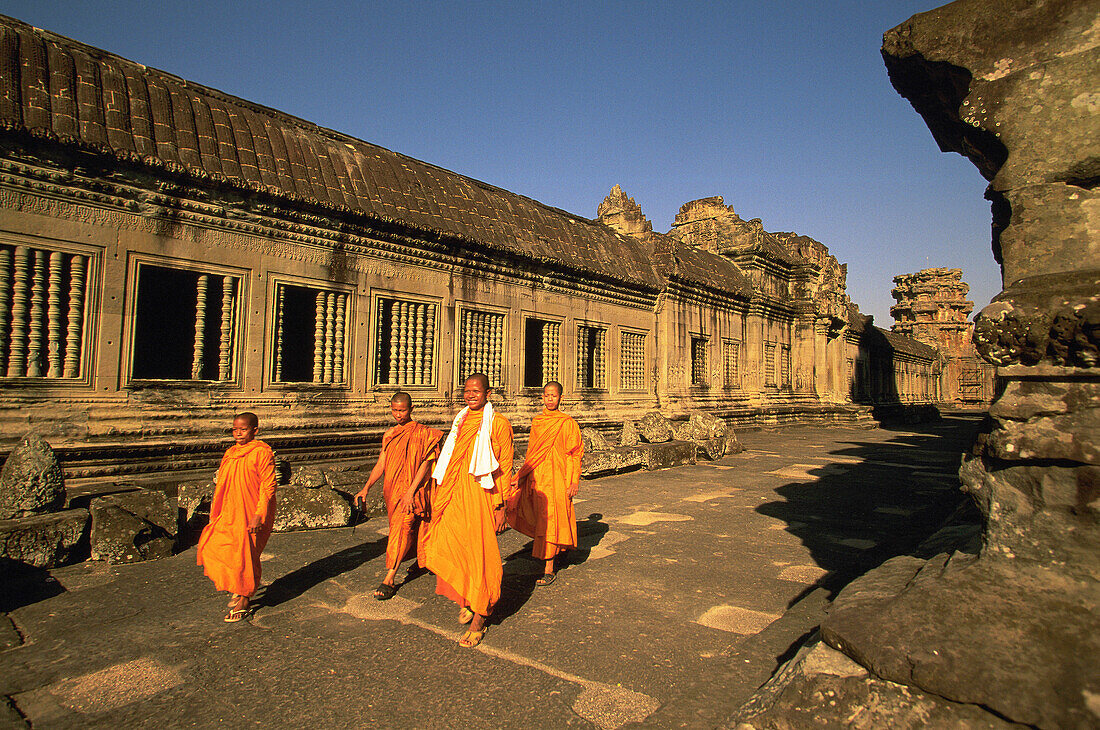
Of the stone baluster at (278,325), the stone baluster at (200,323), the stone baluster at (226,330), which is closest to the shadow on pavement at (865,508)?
the stone baluster at (278,325)

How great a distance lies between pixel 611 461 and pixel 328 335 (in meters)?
4.53

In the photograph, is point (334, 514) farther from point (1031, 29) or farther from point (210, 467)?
point (1031, 29)

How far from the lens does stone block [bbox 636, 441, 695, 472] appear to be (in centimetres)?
1027

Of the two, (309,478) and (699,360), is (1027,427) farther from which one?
(699,360)

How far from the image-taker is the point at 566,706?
9.19 feet

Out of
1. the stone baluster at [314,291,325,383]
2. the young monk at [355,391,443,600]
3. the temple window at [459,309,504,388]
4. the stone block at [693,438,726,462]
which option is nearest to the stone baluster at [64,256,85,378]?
the stone baluster at [314,291,325,383]

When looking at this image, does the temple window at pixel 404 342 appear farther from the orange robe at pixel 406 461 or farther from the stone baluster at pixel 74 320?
the orange robe at pixel 406 461

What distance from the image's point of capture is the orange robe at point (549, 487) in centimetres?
489

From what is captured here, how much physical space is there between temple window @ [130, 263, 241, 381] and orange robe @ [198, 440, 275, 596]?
122 inches

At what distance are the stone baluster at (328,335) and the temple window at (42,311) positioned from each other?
8.38 feet

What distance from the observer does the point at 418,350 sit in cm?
909

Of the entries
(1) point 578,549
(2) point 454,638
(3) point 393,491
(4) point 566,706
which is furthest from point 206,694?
(1) point 578,549

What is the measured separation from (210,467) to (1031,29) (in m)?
7.50

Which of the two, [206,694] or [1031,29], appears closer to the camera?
[1031,29]
